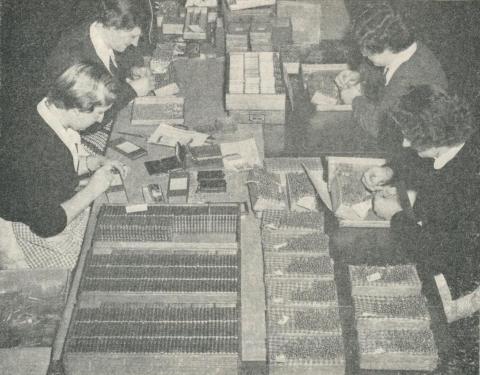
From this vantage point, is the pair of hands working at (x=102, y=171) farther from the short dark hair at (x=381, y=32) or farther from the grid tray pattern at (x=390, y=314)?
the short dark hair at (x=381, y=32)

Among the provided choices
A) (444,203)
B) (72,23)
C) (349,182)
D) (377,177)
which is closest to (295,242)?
(349,182)

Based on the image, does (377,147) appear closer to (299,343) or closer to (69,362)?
(299,343)

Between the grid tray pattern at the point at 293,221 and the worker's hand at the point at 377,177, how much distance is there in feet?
1.38

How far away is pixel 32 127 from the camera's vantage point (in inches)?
108

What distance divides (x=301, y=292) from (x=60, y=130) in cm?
177

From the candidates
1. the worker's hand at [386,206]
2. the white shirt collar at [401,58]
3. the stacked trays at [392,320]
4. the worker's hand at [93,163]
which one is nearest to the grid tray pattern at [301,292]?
the stacked trays at [392,320]

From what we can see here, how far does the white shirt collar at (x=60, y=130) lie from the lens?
2777 millimetres

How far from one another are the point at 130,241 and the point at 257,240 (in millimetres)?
761

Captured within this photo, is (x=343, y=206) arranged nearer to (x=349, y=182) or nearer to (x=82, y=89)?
(x=349, y=182)

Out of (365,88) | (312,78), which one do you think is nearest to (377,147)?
(365,88)

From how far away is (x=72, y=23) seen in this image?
24.0 feet

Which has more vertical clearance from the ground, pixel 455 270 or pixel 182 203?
pixel 182 203

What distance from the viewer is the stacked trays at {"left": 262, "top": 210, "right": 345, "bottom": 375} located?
2217mm

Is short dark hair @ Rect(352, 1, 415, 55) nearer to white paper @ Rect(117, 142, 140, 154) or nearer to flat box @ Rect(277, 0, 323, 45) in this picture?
flat box @ Rect(277, 0, 323, 45)
